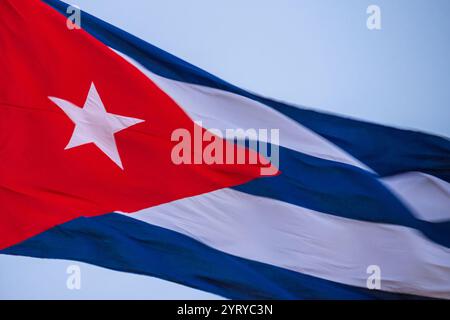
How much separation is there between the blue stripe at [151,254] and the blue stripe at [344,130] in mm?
759

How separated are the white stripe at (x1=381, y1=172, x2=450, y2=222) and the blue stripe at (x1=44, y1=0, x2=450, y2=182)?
0.04 metres

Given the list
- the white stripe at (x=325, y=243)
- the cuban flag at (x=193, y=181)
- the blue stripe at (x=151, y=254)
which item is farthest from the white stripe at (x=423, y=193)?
the blue stripe at (x=151, y=254)

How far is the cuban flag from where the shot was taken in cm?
303

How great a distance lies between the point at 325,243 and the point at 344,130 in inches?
22.5

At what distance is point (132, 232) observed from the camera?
304 cm

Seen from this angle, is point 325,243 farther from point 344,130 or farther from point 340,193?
point 344,130

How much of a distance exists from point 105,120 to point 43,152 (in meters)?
0.33

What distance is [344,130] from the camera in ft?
10.7

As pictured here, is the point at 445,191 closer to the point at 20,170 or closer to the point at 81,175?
the point at 81,175

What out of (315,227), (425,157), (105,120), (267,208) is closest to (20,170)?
(105,120)

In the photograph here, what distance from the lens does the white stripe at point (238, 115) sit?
3.22 metres

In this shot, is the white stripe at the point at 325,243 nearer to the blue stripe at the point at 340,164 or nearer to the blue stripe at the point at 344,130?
the blue stripe at the point at 340,164

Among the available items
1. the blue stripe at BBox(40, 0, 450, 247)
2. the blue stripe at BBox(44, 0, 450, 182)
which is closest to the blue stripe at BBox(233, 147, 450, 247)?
the blue stripe at BBox(40, 0, 450, 247)

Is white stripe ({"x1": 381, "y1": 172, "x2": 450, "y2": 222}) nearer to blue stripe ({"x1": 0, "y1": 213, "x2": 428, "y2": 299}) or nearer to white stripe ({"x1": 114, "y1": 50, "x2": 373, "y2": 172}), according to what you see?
white stripe ({"x1": 114, "y1": 50, "x2": 373, "y2": 172})
